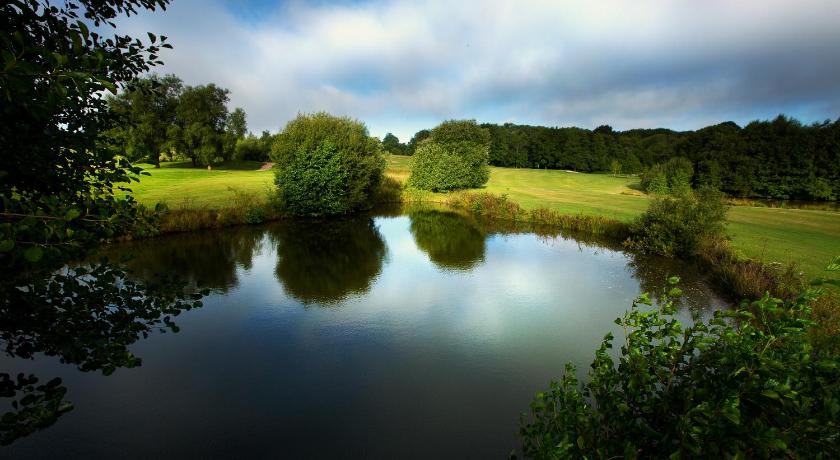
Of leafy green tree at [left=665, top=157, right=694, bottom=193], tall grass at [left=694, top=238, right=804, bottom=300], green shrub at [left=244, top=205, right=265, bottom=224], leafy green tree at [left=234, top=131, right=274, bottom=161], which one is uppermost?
leafy green tree at [left=234, top=131, right=274, bottom=161]

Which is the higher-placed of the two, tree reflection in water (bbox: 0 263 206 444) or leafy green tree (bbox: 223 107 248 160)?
leafy green tree (bbox: 223 107 248 160)

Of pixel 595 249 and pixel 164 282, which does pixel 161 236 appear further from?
pixel 595 249

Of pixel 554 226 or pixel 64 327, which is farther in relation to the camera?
pixel 554 226

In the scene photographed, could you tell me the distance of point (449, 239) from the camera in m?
25.4

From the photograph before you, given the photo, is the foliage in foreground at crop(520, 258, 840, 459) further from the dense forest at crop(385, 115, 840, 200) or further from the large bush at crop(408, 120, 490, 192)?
the dense forest at crop(385, 115, 840, 200)

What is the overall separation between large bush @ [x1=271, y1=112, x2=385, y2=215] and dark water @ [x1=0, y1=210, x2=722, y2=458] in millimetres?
10588

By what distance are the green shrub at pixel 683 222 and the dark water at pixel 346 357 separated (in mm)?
1626

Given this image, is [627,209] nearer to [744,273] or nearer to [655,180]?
[744,273]

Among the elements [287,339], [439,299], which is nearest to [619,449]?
[287,339]

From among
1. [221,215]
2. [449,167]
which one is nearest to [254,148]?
[449,167]

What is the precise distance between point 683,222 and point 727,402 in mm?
20121

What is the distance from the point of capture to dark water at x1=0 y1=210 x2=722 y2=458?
746 cm

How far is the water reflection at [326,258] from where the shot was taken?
15406mm

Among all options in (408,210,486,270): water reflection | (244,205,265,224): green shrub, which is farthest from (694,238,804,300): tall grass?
(244,205,265,224): green shrub
